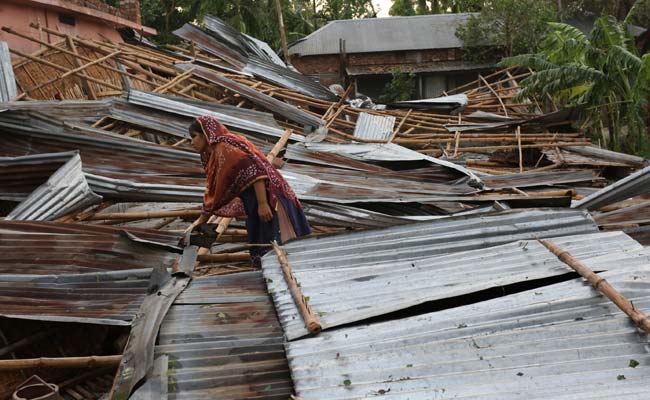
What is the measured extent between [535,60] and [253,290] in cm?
845

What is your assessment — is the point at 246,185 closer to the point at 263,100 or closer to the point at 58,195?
the point at 58,195

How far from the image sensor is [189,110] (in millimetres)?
7039

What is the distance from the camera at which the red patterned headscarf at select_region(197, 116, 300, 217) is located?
416 centimetres

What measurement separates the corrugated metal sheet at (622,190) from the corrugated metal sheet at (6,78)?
571 centimetres

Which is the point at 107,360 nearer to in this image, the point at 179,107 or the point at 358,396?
the point at 358,396

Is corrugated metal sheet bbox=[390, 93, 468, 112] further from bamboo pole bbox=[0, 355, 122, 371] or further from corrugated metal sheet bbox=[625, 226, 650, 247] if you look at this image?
bamboo pole bbox=[0, 355, 122, 371]

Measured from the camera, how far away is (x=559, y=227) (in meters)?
3.36

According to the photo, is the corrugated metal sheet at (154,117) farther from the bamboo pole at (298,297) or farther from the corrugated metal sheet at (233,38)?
the corrugated metal sheet at (233,38)

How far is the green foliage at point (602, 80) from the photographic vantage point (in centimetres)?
946

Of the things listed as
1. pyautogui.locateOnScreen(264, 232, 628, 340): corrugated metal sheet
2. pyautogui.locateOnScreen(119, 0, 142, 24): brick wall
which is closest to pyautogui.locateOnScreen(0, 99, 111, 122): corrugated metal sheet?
pyautogui.locateOnScreen(264, 232, 628, 340): corrugated metal sheet

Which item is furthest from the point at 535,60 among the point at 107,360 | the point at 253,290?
the point at 107,360

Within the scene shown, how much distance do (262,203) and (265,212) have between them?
0.20ft

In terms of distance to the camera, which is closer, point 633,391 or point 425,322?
point 633,391

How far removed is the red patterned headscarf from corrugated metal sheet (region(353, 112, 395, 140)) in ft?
14.9
